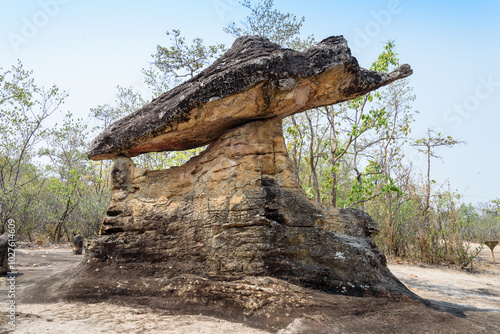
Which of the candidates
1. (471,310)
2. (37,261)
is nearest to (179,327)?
(471,310)

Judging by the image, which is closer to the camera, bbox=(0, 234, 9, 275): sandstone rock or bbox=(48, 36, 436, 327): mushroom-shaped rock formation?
bbox=(48, 36, 436, 327): mushroom-shaped rock formation

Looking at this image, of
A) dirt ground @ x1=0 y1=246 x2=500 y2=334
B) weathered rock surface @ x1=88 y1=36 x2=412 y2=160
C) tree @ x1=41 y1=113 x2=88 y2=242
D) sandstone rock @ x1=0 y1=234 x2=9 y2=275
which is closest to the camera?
dirt ground @ x1=0 y1=246 x2=500 y2=334

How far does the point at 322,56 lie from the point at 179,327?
429cm

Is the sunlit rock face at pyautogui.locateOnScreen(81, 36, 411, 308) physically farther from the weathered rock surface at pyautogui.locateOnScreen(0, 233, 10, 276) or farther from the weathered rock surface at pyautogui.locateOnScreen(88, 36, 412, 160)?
the weathered rock surface at pyautogui.locateOnScreen(0, 233, 10, 276)

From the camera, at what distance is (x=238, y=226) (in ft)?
15.5

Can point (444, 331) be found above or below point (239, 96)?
below

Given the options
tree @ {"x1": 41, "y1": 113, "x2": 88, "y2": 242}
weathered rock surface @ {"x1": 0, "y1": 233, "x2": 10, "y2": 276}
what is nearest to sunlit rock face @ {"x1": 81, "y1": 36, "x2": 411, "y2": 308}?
weathered rock surface @ {"x1": 0, "y1": 233, "x2": 10, "y2": 276}

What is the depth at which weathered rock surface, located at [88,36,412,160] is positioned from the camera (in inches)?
195

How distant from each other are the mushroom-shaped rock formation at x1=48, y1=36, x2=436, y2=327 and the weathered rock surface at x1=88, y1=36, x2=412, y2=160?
17 millimetres

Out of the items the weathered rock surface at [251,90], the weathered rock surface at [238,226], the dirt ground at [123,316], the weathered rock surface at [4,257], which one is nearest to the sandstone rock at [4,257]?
the weathered rock surface at [4,257]

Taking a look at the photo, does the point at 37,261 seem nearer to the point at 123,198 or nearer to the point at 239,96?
the point at 123,198

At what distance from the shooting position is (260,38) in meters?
5.75

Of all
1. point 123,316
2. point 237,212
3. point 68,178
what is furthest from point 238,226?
point 68,178

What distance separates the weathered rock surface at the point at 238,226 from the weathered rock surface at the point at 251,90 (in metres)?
0.37
